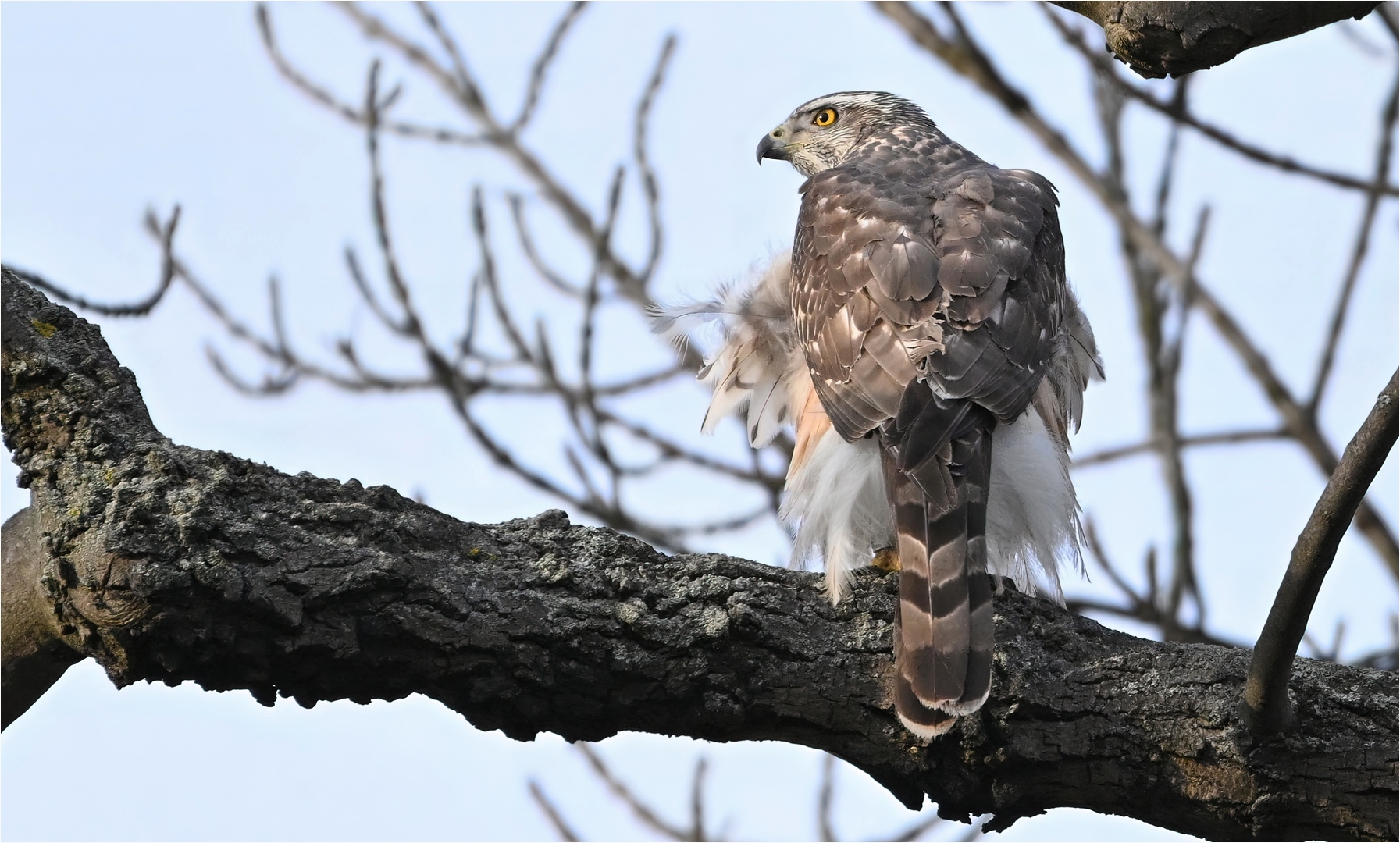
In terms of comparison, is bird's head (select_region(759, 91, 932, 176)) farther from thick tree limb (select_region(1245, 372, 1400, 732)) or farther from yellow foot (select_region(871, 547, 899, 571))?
thick tree limb (select_region(1245, 372, 1400, 732))

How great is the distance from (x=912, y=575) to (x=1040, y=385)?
134cm

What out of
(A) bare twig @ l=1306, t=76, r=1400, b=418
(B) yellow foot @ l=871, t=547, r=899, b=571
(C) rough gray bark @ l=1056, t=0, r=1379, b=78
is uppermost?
(A) bare twig @ l=1306, t=76, r=1400, b=418

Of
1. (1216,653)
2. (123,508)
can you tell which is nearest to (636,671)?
(123,508)

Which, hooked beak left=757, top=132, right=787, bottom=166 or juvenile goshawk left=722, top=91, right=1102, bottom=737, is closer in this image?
juvenile goshawk left=722, top=91, right=1102, bottom=737

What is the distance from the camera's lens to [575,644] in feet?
11.1

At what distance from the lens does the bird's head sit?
682cm

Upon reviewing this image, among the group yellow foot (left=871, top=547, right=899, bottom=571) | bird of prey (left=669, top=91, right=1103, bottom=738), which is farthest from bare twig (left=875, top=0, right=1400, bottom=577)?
yellow foot (left=871, top=547, right=899, bottom=571)

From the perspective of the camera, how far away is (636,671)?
3.42 m

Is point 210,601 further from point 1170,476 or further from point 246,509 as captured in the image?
point 1170,476

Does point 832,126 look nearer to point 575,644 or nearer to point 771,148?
point 771,148

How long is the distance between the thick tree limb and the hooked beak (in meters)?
4.29

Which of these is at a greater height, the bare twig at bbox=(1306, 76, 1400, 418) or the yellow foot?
the bare twig at bbox=(1306, 76, 1400, 418)

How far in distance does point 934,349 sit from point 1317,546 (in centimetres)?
138

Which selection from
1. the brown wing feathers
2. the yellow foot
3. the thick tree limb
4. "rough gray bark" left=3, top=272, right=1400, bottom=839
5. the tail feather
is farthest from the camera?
the yellow foot
